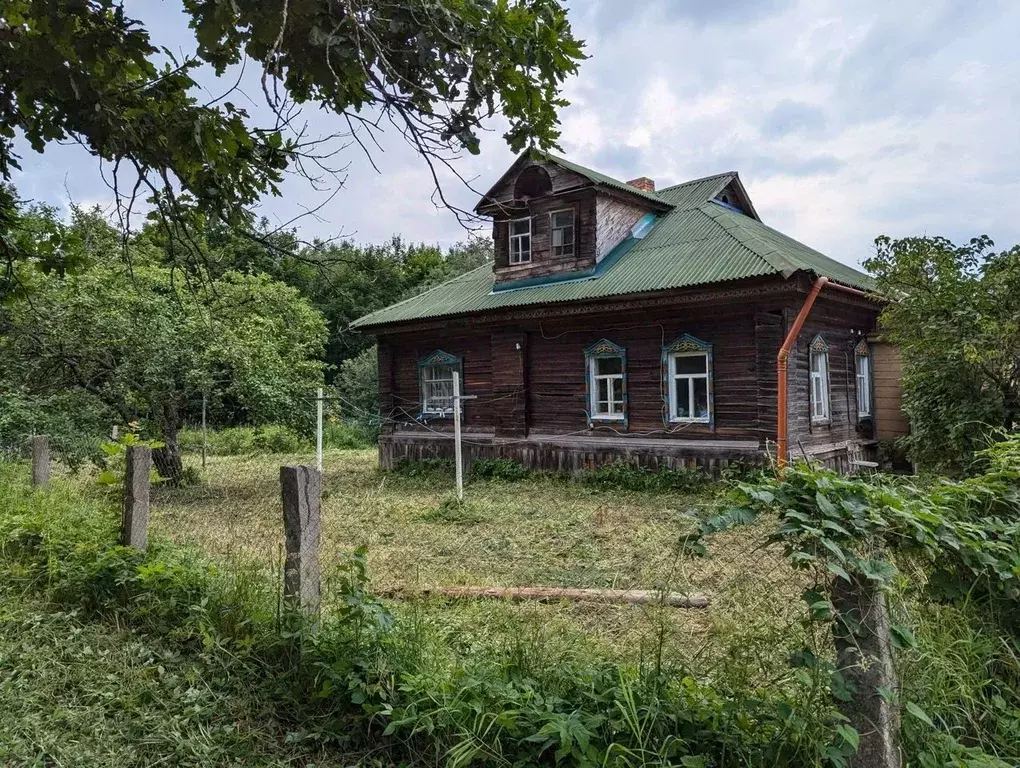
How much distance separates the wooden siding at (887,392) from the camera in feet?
43.4

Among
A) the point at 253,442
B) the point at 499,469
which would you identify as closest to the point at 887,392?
the point at 499,469

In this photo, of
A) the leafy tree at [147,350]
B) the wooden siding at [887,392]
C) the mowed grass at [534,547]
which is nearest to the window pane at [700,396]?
the mowed grass at [534,547]

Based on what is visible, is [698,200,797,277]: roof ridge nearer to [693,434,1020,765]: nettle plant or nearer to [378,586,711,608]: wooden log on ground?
[378,586,711,608]: wooden log on ground

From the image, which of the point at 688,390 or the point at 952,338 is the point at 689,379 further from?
the point at 952,338

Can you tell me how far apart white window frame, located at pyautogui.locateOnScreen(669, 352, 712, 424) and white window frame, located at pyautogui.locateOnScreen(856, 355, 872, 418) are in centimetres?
403

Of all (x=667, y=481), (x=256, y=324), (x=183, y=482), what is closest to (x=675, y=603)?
(x=667, y=481)

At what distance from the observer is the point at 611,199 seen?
13594mm

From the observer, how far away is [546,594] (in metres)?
5.09

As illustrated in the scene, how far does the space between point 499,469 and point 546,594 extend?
27.6 ft

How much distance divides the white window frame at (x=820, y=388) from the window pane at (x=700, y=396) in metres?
1.88

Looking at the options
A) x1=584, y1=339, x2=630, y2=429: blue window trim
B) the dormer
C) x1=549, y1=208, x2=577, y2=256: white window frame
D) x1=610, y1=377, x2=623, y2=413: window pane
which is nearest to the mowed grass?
x1=584, y1=339, x2=630, y2=429: blue window trim

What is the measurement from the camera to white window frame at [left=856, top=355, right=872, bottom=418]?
1319 centimetres

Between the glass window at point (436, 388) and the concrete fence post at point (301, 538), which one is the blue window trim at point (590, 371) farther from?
the concrete fence post at point (301, 538)

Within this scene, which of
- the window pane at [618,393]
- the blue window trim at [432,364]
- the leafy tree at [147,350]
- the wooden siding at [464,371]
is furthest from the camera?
the blue window trim at [432,364]
